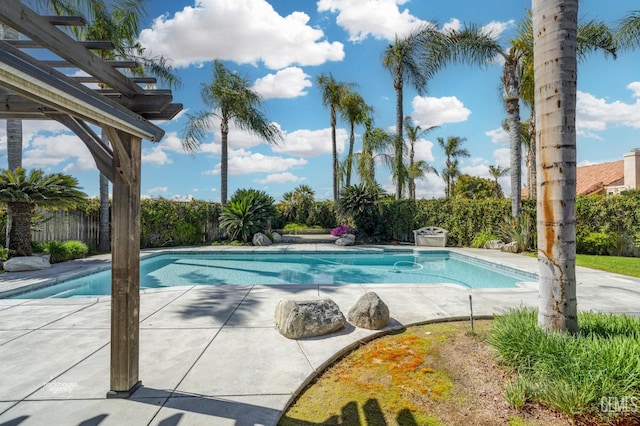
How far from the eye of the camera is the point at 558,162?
3.03m

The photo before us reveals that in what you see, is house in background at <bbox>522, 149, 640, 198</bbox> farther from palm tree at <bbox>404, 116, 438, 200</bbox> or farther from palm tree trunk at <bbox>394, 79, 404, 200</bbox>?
palm tree trunk at <bbox>394, 79, 404, 200</bbox>

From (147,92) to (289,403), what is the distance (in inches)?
114

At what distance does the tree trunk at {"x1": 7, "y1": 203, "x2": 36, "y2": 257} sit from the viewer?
841 cm

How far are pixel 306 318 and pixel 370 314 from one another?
2.82 ft

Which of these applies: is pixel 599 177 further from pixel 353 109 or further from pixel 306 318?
pixel 306 318

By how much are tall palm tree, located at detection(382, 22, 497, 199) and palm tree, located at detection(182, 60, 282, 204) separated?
6.89 meters

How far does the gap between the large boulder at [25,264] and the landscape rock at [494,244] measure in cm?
1409

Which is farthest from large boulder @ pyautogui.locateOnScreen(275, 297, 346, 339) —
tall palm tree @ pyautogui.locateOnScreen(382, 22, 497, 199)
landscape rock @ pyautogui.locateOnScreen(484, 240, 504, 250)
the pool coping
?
tall palm tree @ pyautogui.locateOnScreen(382, 22, 497, 199)

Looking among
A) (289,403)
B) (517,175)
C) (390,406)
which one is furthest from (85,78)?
(517,175)

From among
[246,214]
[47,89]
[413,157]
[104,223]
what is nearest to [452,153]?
[413,157]

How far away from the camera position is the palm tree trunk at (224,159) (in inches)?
663

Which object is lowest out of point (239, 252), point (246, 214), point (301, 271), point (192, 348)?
point (301, 271)

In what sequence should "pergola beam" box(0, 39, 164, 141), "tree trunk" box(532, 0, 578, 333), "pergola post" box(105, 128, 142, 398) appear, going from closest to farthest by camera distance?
1. "pergola beam" box(0, 39, 164, 141)
2. "pergola post" box(105, 128, 142, 398)
3. "tree trunk" box(532, 0, 578, 333)

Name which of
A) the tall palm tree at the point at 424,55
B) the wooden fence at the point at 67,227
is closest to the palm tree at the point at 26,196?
the wooden fence at the point at 67,227
